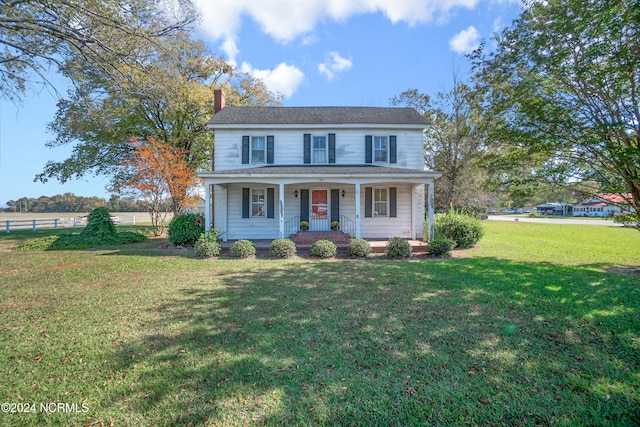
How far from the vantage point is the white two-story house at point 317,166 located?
46.3 feet

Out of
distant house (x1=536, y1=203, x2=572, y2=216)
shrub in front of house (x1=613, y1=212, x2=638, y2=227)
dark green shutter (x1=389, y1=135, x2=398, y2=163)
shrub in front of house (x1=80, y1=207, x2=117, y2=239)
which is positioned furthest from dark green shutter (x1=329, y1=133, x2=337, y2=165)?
distant house (x1=536, y1=203, x2=572, y2=216)

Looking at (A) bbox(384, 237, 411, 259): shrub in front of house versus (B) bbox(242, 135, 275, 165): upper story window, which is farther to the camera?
(B) bbox(242, 135, 275, 165): upper story window

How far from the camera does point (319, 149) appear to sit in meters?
14.4

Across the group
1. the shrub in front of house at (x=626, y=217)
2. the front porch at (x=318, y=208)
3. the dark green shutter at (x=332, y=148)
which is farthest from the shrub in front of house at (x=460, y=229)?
the dark green shutter at (x=332, y=148)

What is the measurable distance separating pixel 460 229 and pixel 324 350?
11567mm

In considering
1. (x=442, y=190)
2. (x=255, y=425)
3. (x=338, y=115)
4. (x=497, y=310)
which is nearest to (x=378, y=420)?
(x=255, y=425)

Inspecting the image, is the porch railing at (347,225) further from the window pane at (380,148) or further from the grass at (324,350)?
the grass at (324,350)

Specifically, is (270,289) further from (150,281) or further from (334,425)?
(334,425)

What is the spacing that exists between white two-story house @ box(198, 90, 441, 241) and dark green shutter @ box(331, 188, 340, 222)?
0.16 feet

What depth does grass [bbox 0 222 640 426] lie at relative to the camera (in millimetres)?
2700

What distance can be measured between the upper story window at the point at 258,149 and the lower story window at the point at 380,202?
599 centimetres

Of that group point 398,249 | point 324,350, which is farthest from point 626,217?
point 324,350

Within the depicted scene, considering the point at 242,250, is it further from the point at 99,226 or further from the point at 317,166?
the point at 99,226

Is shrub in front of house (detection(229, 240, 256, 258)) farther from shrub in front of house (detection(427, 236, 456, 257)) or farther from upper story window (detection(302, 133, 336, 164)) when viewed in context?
shrub in front of house (detection(427, 236, 456, 257))
